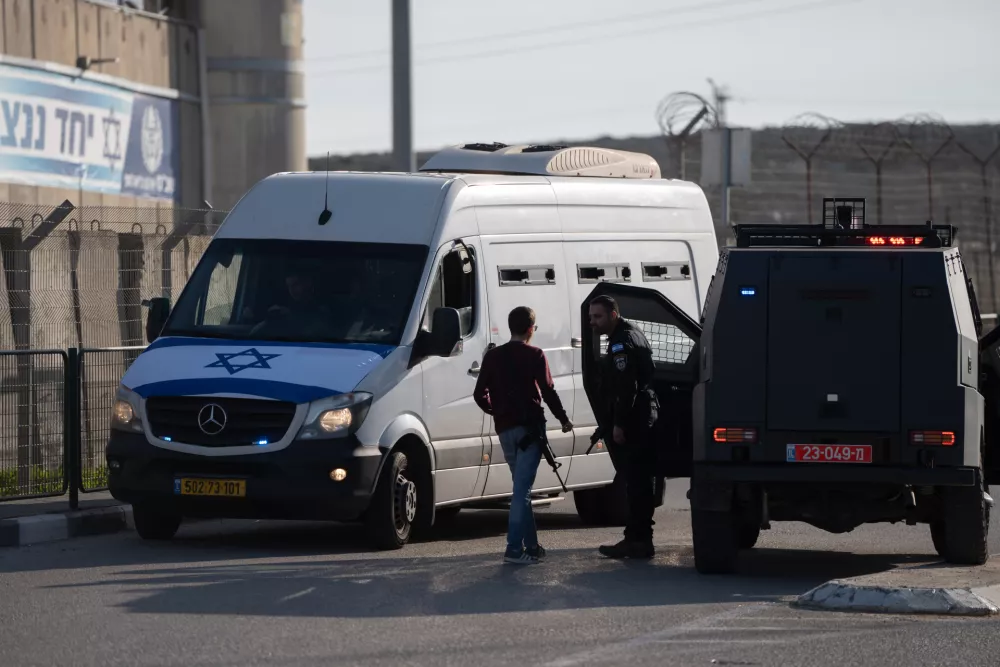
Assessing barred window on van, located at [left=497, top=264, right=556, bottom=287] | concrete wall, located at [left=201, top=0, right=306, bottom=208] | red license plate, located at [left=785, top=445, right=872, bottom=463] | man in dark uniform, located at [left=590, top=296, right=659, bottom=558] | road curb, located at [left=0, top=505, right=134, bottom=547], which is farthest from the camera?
concrete wall, located at [left=201, top=0, right=306, bottom=208]

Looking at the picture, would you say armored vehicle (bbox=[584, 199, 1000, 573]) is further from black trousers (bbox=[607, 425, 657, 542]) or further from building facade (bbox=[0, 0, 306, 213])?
building facade (bbox=[0, 0, 306, 213])

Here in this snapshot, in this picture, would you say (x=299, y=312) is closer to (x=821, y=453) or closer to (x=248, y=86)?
(x=821, y=453)

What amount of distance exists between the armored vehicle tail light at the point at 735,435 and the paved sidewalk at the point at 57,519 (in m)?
4.94

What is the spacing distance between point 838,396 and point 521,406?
2.06 m

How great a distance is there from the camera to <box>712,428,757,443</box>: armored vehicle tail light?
11.5 m

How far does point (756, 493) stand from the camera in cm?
1170

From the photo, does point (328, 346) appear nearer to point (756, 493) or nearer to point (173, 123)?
point (756, 493)

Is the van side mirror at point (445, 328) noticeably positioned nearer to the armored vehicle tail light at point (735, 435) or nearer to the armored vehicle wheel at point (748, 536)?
the armored vehicle tail light at point (735, 435)

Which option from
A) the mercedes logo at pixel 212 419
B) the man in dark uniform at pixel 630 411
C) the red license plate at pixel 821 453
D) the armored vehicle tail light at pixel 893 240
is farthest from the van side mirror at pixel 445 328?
the armored vehicle tail light at pixel 893 240

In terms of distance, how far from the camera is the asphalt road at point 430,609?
28.0ft

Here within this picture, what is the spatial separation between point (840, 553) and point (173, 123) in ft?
49.4

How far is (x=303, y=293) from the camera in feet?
43.8

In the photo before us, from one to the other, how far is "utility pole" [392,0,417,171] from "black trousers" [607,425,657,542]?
6.62 meters

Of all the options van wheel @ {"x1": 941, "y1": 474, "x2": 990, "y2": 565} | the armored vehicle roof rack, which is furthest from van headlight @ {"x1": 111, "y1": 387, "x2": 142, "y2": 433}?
van wheel @ {"x1": 941, "y1": 474, "x2": 990, "y2": 565}
